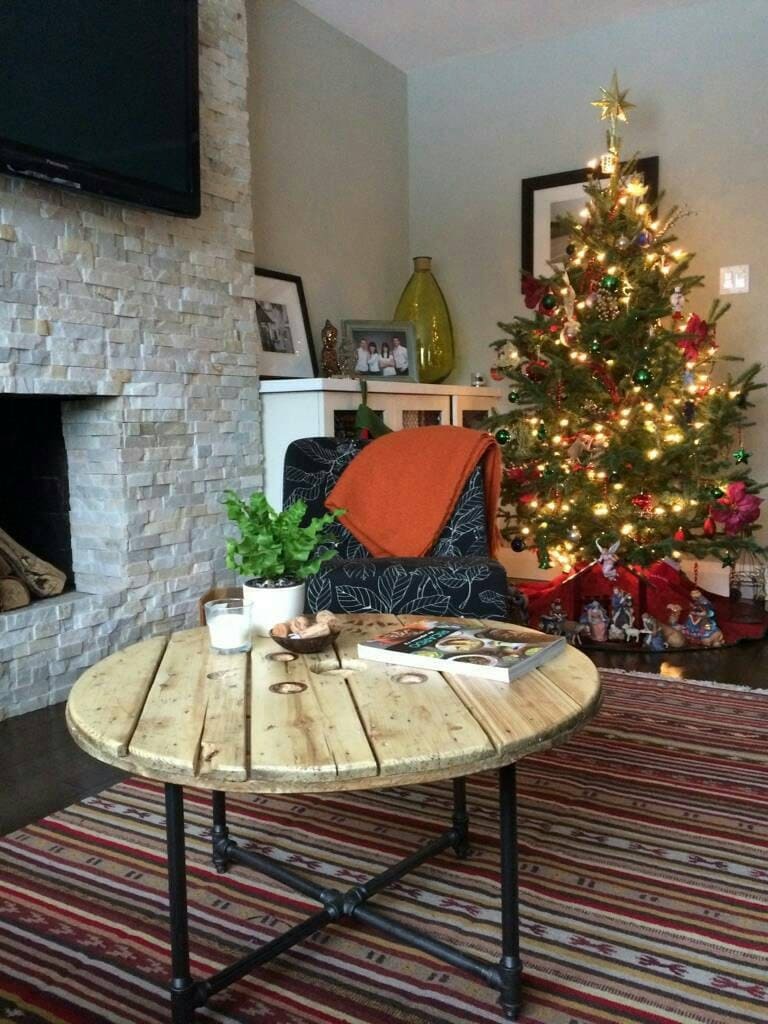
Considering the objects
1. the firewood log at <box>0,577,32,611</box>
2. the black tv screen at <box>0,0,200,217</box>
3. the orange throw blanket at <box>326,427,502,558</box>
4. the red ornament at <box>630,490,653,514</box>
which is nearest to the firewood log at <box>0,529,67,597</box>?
the firewood log at <box>0,577,32,611</box>

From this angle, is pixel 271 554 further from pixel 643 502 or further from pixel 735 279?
pixel 735 279

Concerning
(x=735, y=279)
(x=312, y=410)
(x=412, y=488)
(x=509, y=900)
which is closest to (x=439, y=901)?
(x=509, y=900)

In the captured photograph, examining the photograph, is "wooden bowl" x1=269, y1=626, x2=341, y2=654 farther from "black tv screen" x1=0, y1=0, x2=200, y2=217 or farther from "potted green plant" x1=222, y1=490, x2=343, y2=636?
"black tv screen" x1=0, y1=0, x2=200, y2=217

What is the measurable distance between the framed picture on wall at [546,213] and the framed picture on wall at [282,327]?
1.20 meters

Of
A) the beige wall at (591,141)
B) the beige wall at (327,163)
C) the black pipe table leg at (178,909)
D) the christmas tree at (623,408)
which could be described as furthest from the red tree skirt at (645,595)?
the black pipe table leg at (178,909)

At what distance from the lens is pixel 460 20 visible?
13.0 ft

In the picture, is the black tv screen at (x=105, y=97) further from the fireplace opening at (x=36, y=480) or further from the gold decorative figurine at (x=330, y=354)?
the gold decorative figurine at (x=330, y=354)

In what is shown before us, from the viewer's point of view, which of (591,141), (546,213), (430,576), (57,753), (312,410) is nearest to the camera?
(57,753)

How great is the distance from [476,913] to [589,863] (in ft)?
0.93

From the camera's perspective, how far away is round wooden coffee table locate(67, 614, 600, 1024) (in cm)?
102

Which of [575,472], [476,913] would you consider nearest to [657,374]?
[575,472]

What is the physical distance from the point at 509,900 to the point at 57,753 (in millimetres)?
1465

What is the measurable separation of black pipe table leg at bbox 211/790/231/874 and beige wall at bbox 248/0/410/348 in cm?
264

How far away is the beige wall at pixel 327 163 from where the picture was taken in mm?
3689
